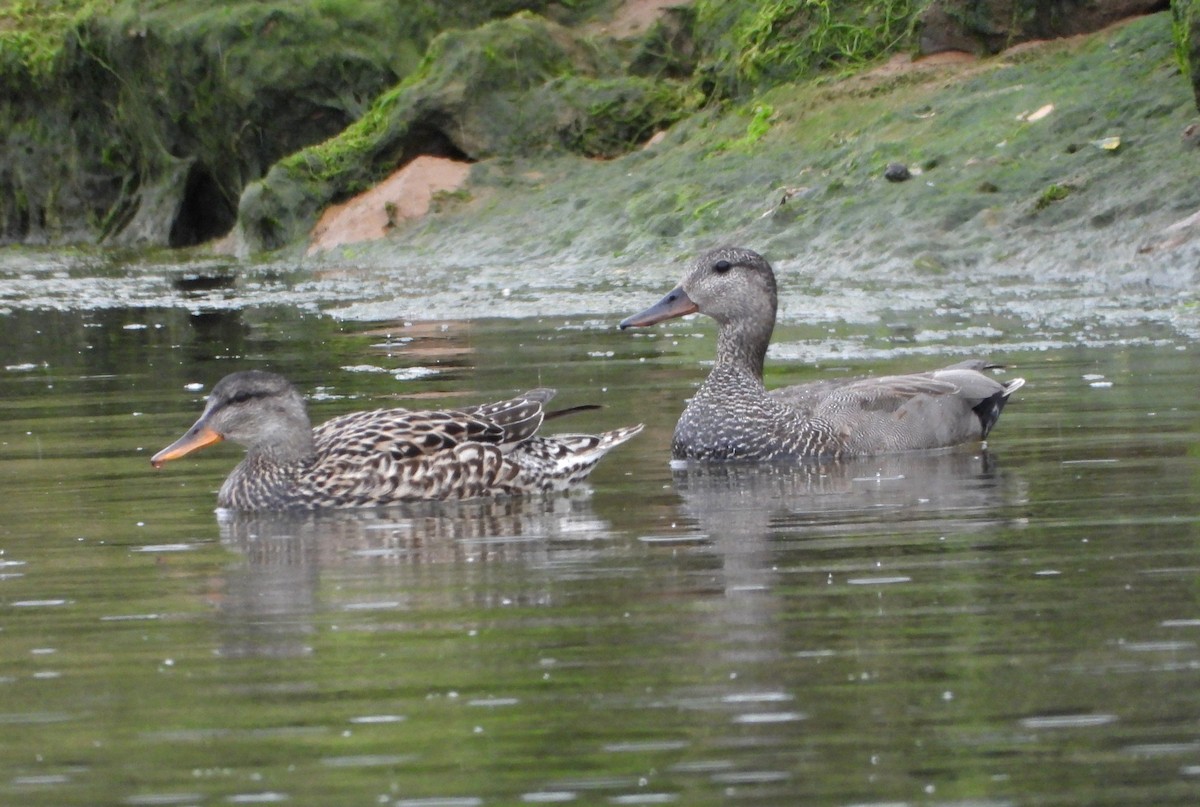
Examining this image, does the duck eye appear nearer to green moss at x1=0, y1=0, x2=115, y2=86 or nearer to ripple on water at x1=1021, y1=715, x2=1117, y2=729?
ripple on water at x1=1021, y1=715, x2=1117, y2=729

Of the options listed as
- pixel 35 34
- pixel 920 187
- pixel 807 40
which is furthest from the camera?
pixel 35 34

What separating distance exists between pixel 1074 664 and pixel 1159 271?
10.8m

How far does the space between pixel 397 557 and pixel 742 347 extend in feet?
11.9

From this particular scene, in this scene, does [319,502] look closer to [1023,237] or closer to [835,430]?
[835,430]

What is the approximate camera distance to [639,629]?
5.84 metres

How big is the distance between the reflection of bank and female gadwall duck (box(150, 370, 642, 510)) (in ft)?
0.28

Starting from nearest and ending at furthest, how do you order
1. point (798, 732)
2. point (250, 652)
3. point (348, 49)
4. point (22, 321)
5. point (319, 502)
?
point (798, 732)
point (250, 652)
point (319, 502)
point (22, 321)
point (348, 49)

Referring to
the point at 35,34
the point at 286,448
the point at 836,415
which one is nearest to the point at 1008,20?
the point at 836,415

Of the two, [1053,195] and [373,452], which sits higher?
[1053,195]

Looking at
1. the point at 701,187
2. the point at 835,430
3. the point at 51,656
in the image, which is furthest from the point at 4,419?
the point at 701,187

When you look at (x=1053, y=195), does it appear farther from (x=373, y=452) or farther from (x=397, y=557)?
(x=397, y=557)

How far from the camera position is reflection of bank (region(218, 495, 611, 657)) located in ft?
21.0

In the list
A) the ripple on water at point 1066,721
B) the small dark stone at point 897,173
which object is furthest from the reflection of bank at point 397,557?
the small dark stone at point 897,173

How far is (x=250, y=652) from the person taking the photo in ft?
19.2
